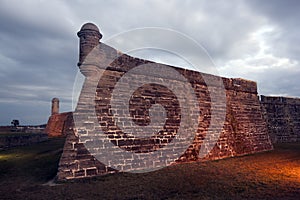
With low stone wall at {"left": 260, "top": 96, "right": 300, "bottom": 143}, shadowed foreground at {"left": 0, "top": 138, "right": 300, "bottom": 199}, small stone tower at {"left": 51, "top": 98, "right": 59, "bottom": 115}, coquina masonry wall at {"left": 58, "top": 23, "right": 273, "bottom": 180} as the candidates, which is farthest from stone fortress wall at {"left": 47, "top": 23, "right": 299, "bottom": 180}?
small stone tower at {"left": 51, "top": 98, "right": 59, "bottom": 115}

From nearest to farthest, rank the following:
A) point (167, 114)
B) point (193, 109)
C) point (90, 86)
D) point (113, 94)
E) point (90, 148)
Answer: point (90, 148), point (90, 86), point (113, 94), point (167, 114), point (193, 109)

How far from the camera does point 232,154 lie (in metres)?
10.4

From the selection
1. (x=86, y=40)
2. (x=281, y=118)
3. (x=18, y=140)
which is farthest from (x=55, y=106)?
(x=281, y=118)

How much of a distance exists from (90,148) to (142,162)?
202 centimetres

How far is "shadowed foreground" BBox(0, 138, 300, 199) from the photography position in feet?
15.1

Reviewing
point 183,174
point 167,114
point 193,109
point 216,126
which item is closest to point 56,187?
point 183,174

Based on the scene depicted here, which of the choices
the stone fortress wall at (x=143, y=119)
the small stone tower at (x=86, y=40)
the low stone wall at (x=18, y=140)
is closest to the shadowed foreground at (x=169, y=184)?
the stone fortress wall at (x=143, y=119)

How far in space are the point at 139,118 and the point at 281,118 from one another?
49.3 feet

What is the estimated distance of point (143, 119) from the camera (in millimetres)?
7910

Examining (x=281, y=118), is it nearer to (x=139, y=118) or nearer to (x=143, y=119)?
(x=143, y=119)

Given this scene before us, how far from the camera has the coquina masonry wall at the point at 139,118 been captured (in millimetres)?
6180

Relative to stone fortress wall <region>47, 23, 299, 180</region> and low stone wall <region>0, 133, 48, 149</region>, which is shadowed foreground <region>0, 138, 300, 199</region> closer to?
stone fortress wall <region>47, 23, 299, 180</region>

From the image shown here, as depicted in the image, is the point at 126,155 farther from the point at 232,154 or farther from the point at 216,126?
the point at 232,154

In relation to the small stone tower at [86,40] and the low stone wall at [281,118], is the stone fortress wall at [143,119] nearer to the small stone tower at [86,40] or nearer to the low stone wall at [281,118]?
the small stone tower at [86,40]
